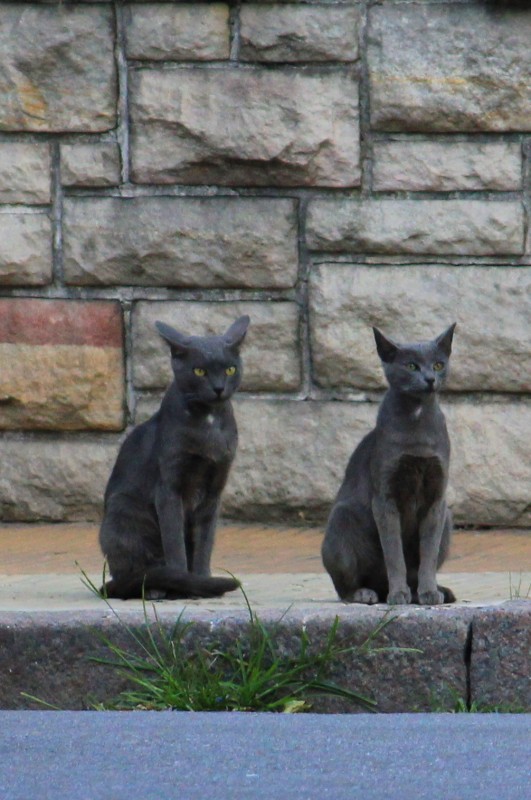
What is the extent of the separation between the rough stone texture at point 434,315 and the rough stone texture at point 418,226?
102mm

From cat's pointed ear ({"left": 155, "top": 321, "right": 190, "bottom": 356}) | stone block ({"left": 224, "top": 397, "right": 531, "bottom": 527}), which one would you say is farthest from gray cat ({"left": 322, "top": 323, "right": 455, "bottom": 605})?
stone block ({"left": 224, "top": 397, "right": 531, "bottom": 527})

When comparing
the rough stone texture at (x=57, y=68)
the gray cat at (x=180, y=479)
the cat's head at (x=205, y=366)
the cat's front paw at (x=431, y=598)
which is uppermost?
the rough stone texture at (x=57, y=68)

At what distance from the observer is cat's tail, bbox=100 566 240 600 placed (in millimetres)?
5648

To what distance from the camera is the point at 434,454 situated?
5480mm

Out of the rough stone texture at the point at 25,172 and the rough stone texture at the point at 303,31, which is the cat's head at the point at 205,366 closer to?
the rough stone texture at the point at 25,172

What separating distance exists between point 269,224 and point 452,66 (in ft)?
3.78

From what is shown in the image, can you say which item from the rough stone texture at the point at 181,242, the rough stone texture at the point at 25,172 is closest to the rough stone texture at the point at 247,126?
the rough stone texture at the point at 181,242

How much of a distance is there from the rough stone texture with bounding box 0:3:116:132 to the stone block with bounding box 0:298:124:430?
0.90 metres

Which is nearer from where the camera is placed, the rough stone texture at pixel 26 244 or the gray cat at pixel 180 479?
the gray cat at pixel 180 479

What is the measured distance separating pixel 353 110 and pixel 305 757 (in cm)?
432

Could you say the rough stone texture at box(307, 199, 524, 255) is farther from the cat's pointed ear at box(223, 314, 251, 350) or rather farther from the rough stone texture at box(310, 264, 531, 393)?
the cat's pointed ear at box(223, 314, 251, 350)

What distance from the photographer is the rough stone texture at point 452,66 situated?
7.52 metres

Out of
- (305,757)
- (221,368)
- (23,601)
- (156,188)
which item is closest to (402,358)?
(221,368)

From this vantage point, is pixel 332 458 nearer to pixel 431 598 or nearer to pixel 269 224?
pixel 269 224
